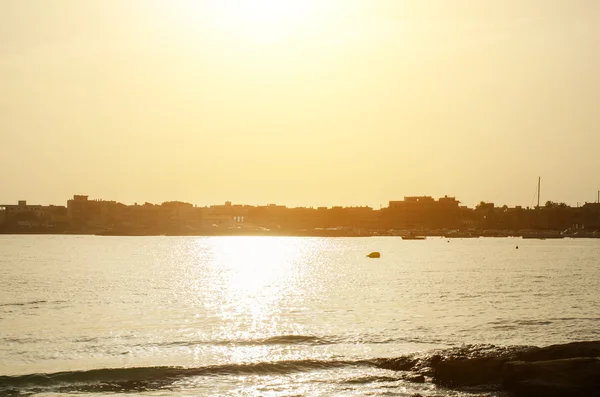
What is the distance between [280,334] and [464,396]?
1352cm

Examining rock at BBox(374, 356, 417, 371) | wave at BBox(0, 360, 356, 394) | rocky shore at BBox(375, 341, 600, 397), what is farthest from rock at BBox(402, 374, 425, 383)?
wave at BBox(0, 360, 356, 394)

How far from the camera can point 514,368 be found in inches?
929

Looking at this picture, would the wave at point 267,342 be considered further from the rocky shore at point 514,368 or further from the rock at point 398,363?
the rocky shore at point 514,368

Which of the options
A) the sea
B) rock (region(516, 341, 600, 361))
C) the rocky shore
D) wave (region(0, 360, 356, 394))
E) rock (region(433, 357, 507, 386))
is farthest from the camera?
the sea

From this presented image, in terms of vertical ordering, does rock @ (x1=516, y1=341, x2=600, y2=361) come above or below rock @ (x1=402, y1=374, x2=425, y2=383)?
above

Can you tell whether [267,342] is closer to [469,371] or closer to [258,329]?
[258,329]

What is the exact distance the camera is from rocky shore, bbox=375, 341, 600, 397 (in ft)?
72.7

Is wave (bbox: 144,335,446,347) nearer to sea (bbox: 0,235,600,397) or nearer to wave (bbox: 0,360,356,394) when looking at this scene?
sea (bbox: 0,235,600,397)

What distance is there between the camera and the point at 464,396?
2308 cm

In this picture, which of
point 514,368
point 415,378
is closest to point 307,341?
point 415,378

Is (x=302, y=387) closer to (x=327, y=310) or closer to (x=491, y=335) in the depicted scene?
(x=491, y=335)

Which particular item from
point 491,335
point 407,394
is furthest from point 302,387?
point 491,335

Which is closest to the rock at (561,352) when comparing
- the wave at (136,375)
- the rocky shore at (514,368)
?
the rocky shore at (514,368)

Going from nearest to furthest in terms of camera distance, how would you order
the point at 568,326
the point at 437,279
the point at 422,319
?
1. the point at 568,326
2. the point at 422,319
3. the point at 437,279
